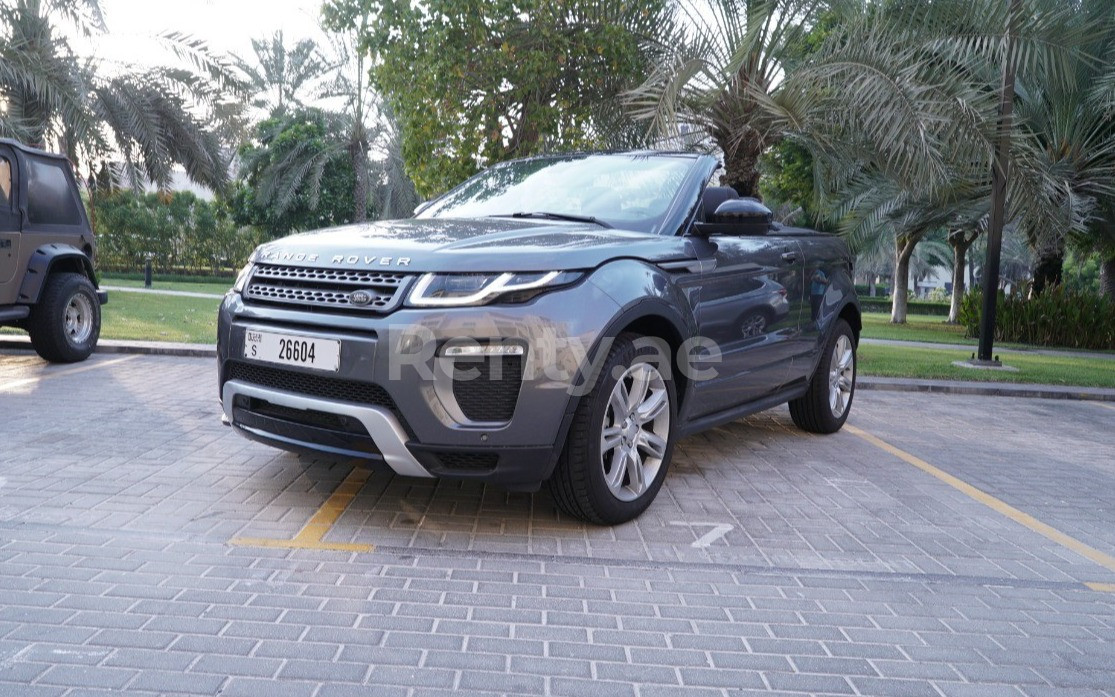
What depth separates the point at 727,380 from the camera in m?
5.02

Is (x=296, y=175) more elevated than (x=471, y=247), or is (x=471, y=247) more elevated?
(x=296, y=175)

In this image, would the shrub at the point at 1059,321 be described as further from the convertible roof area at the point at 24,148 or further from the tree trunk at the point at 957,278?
the convertible roof area at the point at 24,148

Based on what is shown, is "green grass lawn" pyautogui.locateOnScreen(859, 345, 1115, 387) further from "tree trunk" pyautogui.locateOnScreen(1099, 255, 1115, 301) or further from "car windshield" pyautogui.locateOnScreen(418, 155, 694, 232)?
"tree trunk" pyautogui.locateOnScreen(1099, 255, 1115, 301)

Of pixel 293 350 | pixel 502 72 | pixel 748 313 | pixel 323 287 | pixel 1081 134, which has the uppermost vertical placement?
pixel 1081 134

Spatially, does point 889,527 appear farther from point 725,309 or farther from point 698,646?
point 698,646

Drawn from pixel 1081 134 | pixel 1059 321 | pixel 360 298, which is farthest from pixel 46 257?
pixel 1059 321

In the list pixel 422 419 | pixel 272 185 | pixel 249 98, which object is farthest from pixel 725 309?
pixel 272 185

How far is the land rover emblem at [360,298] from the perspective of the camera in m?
3.83

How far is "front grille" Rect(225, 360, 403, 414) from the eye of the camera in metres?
3.80

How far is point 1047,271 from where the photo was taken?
2059 centimetres

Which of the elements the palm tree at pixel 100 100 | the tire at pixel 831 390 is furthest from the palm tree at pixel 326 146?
the tire at pixel 831 390

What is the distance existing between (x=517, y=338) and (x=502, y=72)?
30.4 ft

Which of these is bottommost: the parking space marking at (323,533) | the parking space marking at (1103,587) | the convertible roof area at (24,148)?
the parking space marking at (1103,587)

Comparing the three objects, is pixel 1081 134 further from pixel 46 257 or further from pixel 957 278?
pixel 46 257
